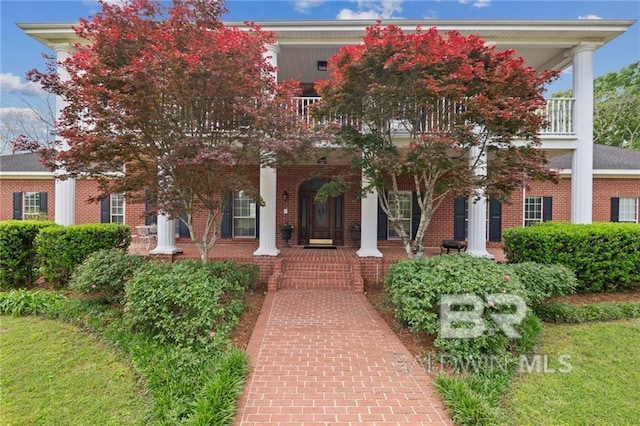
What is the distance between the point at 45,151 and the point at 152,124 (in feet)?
7.10

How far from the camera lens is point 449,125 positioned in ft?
20.6

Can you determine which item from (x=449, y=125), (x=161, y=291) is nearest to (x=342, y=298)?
(x=161, y=291)

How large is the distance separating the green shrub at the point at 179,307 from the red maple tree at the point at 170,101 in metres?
1.67

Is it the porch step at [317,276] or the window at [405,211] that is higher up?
the window at [405,211]

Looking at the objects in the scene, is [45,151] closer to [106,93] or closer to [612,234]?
[106,93]

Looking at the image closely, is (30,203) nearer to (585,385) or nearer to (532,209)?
(585,385)

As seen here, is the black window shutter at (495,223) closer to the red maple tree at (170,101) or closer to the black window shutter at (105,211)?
the red maple tree at (170,101)

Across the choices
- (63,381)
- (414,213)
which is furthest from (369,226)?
(63,381)

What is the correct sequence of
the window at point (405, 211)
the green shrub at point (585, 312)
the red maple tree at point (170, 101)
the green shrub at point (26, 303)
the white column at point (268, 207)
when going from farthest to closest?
1. the window at point (405, 211)
2. the white column at point (268, 207)
3. the green shrub at point (26, 303)
4. the green shrub at point (585, 312)
5. the red maple tree at point (170, 101)

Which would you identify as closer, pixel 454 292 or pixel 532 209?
pixel 454 292

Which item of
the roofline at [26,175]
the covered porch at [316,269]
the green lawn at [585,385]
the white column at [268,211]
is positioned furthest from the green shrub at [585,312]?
the roofline at [26,175]

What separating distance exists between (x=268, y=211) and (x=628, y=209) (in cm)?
1471

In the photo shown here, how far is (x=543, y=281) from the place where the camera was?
18.5 ft

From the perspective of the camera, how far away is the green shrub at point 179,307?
4.51m
